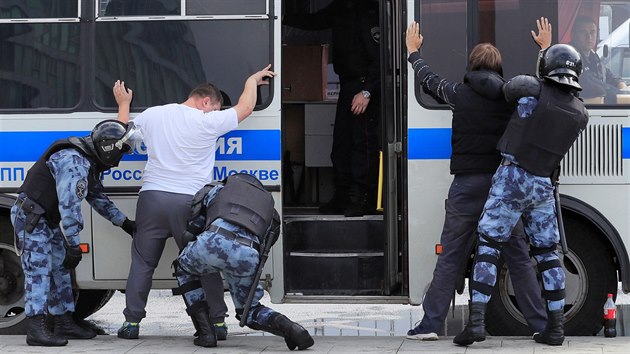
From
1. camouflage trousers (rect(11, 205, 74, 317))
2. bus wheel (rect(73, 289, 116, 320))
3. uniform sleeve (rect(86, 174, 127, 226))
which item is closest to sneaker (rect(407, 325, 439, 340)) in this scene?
uniform sleeve (rect(86, 174, 127, 226))

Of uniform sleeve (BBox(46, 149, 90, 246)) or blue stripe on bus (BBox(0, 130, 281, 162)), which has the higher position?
blue stripe on bus (BBox(0, 130, 281, 162))

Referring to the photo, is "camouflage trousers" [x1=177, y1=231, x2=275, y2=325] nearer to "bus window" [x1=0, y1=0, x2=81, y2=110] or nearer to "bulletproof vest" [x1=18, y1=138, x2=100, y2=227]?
"bulletproof vest" [x1=18, y1=138, x2=100, y2=227]

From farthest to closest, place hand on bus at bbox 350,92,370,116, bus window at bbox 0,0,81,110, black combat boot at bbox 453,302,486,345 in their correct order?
1. hand on bus at bbox 350,92,370,116
2. bus window at bbox 0,0,81,110
3. black combat boot at bbox 453,302,486,345

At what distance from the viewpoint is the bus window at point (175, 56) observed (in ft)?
30.1

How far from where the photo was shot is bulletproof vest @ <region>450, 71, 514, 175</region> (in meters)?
8.68

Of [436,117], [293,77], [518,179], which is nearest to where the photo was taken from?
[518,179]

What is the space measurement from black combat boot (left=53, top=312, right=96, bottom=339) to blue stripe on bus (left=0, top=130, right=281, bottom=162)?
3.86ft

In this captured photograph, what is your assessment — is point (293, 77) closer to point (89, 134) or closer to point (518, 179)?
point (89, 134)

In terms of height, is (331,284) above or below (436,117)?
below

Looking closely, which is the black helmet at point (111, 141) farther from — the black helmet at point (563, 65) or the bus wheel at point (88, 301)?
the black helmet at point (563, 65)

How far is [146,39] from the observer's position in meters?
9.26

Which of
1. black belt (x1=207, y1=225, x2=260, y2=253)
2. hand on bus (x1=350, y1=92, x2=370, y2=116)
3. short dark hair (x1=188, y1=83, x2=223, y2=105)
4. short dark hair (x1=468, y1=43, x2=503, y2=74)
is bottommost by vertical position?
black belt (x1=207, y1=225, x2=260, y2=253)

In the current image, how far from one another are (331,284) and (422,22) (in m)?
2.03

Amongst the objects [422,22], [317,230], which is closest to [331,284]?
[317,230]
